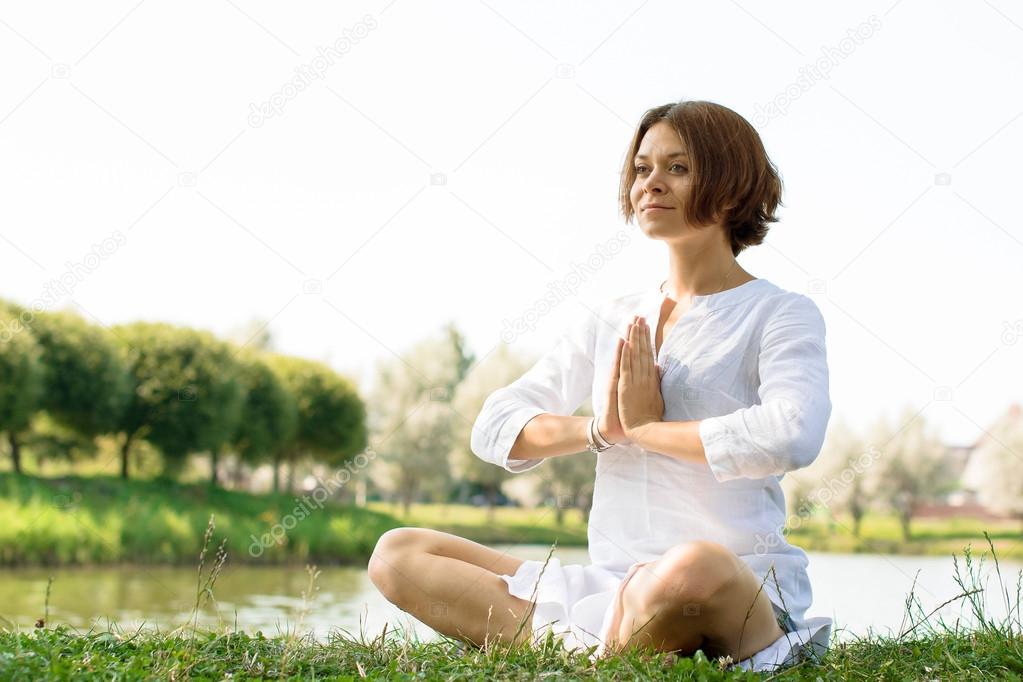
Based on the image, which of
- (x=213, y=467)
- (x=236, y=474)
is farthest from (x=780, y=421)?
(x=236, y=474)

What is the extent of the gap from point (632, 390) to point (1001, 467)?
2365 centimetres

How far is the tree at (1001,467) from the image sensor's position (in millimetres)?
22312

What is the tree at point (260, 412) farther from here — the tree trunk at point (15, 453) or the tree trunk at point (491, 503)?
the tree trunk at point (491, 503)

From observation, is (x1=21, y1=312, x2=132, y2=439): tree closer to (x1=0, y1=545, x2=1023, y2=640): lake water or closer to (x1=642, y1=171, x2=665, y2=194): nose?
(x1=0, y1=545, x2=1023, y2=640): lake water

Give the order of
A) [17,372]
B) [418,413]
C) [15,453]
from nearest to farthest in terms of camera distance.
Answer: [17,372]
[15,453]
[418,413]

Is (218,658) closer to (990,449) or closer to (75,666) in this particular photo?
(75,666)

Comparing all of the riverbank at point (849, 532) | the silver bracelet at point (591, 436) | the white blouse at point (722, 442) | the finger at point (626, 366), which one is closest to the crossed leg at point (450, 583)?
the white blouse at point (722, 442)

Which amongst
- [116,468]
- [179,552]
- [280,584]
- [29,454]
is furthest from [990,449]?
[29,454]

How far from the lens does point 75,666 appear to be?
2.22 m

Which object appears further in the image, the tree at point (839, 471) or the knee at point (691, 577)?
the tree at point (839, 471)

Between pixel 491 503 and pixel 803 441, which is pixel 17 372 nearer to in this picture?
pixel 491 503

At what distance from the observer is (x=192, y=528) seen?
60.1 ft

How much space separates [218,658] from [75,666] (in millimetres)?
392

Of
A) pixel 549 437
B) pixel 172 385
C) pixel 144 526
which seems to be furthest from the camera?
pixel 172 385
